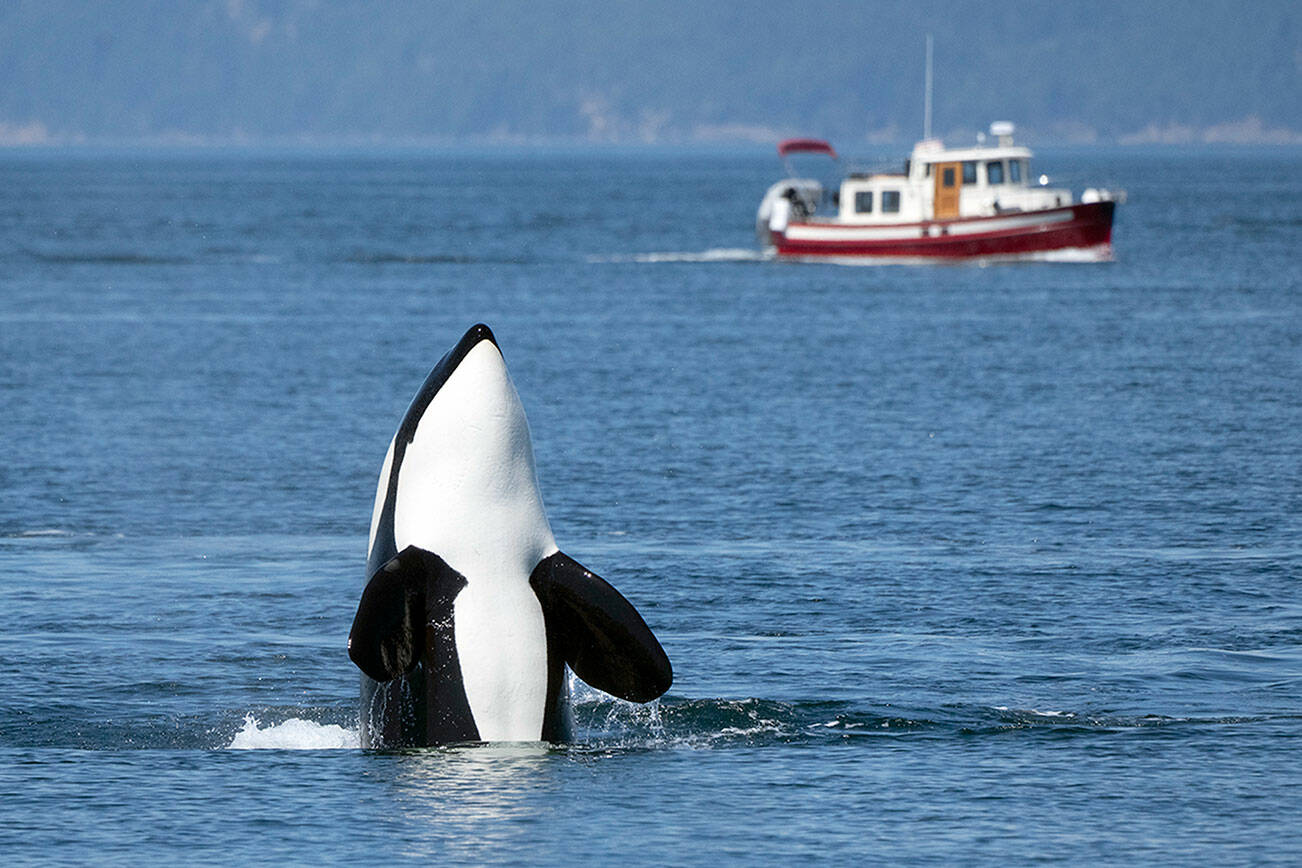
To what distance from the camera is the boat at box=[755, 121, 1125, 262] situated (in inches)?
2697

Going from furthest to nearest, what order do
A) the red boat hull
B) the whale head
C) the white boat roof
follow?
1. the red boat hull
2. the white boat roof
3. the whale head

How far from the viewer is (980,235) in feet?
225

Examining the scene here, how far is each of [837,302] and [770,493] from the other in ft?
106

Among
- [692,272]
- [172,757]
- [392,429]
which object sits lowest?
[172,757]

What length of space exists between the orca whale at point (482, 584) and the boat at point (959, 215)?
188 feet

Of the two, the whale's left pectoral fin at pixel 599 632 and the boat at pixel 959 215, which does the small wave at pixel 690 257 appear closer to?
the boat at pixel 959 215

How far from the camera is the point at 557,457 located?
90.4 feet

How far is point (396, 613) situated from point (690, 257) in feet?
224

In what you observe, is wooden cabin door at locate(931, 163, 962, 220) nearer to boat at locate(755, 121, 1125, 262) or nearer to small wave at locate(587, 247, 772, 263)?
boat at locate(755, 121, 1125, 262)

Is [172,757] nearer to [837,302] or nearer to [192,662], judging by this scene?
[192,662]

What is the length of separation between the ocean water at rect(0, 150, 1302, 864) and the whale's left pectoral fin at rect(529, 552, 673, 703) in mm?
724

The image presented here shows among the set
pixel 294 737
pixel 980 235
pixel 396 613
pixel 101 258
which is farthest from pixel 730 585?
pixel 101 258

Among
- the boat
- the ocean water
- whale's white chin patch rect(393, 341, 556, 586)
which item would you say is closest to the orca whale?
whale's white chin patch rect(393, 341, 556, 586)

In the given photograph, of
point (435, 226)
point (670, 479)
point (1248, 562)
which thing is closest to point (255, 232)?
point (435, 226)
